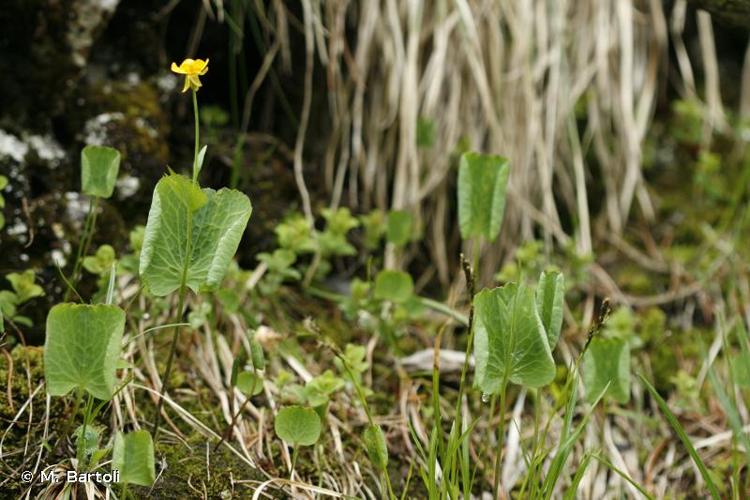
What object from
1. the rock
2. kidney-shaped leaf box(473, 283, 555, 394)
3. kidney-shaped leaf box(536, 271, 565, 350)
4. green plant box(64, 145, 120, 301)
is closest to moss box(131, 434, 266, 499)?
green plant box(64, 145, 120, 301)

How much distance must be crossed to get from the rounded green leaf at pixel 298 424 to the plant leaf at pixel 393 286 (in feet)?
1.58

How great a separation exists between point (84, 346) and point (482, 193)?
0.76 m

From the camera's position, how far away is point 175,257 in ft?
3.94

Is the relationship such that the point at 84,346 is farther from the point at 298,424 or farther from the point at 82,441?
the point at 298,424

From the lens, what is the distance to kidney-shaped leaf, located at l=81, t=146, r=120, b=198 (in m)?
1.39

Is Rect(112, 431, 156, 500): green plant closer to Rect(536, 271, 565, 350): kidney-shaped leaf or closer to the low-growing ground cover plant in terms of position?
the low-growing ground cover plant

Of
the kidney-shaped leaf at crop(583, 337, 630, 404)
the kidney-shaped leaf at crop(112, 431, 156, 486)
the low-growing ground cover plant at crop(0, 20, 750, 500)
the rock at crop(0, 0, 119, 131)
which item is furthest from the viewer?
the rock at crop(0, 0, 119, 131)

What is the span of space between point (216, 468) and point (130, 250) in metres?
0.63

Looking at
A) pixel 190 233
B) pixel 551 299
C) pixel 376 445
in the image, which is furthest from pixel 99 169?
pixel 551 299

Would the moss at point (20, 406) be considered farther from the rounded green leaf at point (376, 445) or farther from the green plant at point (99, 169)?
the rounded green leaf at point (376, 445)

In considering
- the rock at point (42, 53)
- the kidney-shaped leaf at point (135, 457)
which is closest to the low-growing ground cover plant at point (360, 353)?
the kidney-shaped leaf at point (135, 457)

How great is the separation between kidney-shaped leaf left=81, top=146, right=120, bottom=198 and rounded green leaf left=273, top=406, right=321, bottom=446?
0.52m

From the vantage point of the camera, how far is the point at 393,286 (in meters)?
1.71

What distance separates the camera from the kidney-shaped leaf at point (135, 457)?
108cm
